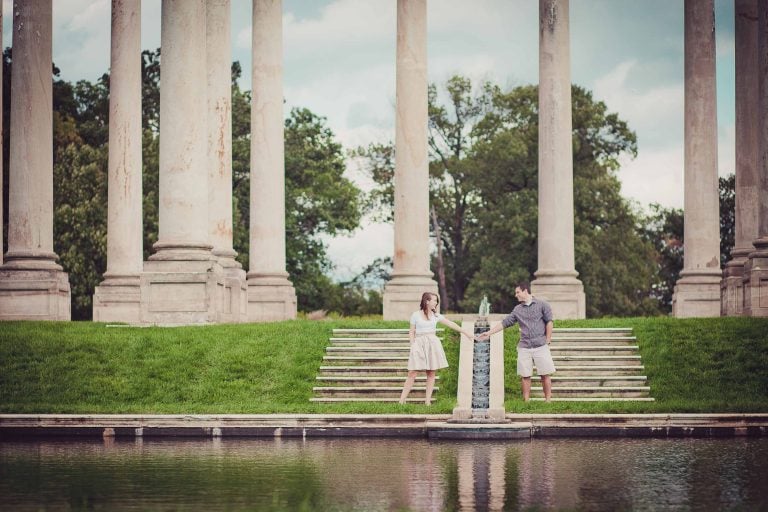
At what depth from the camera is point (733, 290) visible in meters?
114

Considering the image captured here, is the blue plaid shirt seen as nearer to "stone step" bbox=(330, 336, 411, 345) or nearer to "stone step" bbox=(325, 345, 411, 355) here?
"stone step" bbox=(325, 345, 411, 355)

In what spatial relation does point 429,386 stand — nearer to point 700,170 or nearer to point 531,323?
point 531,323

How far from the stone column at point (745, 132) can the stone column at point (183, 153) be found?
4455 centimetres

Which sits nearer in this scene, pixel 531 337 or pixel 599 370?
pixel 531 337

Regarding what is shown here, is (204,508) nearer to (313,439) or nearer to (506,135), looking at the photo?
(313,439)

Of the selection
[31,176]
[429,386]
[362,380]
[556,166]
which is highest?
[556,166]

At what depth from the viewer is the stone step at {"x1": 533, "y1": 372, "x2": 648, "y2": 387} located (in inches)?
3157

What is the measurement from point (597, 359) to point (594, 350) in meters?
2.53

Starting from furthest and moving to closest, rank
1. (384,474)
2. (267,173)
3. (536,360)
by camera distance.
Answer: (267,173), (536,360), (384,474)

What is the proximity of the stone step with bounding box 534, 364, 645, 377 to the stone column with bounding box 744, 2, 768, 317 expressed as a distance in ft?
75.7

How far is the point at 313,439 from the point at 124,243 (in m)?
64.6

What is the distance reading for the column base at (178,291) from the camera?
315 ft

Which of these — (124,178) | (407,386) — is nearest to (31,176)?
(124,178)

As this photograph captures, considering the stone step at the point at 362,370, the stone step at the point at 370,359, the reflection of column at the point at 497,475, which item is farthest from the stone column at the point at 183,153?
the reflection of column at the point at 497,475
